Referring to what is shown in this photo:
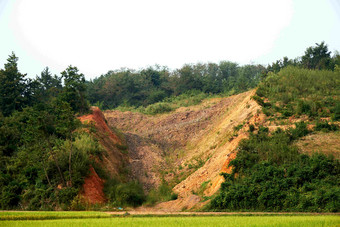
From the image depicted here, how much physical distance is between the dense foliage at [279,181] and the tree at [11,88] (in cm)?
2314

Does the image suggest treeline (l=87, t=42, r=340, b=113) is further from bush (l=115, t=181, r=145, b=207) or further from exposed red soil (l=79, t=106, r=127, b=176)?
bush (l=115, t=181, r=145, b=207)

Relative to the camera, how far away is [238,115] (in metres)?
32.8

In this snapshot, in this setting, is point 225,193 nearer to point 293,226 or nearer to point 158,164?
point 293,226

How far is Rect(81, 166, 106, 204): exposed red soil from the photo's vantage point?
860 inches

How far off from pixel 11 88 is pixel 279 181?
1090 inches

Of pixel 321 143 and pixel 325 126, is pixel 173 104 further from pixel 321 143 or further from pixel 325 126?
pixel 321 143

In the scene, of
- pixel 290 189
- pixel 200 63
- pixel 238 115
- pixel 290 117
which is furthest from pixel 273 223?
pixel 200 63

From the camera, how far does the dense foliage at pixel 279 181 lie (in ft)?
55.0

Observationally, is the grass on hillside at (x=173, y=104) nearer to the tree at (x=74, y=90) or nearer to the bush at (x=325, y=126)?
the tree at (x=74, y=90)

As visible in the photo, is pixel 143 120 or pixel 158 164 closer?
pixel 158 164

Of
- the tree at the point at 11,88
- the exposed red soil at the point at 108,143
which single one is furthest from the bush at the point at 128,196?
the tree at the point at 11,88

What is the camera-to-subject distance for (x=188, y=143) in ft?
122

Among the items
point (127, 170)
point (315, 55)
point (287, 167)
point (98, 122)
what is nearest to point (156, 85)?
point (315, 55)

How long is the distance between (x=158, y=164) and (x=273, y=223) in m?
22.3
